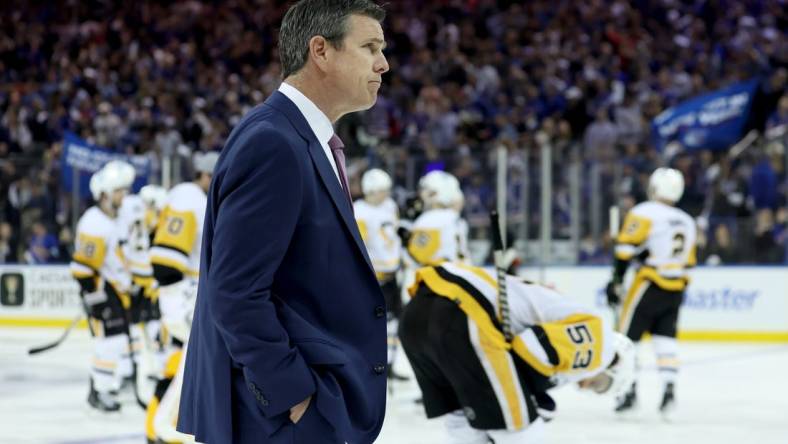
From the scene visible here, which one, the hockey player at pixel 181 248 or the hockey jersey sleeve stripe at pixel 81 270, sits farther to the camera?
the hockey jersey sleeve stripe at pixel 81 270

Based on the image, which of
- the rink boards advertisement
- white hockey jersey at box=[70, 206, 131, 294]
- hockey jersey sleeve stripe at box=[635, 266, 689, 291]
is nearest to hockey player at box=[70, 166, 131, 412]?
white hockey jersey at box=[70, 206, 131, 294]

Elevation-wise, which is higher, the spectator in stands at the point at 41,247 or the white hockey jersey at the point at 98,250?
the white hockey jersey at the point at 98,250

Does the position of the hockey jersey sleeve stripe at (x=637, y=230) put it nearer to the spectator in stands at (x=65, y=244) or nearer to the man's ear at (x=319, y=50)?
the man's ear at (x=319, y=50)

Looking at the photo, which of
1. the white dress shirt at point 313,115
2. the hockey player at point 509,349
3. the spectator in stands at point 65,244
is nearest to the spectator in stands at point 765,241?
the spectator in stands at point 65,244

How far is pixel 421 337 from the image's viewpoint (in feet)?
12.4

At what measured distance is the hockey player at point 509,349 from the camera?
3582 millimetres

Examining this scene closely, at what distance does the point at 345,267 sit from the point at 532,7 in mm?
15207

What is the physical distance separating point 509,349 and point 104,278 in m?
4.70

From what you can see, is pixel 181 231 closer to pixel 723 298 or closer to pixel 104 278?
pixel 104 278

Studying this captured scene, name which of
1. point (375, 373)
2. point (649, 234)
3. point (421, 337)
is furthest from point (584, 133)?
point (375, 373)

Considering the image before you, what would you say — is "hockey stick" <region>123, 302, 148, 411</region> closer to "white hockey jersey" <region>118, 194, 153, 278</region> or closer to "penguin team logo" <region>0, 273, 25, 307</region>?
"white hockey jersey" <region>118, 194, 153, 278</region>

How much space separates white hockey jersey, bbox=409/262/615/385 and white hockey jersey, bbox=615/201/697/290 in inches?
160

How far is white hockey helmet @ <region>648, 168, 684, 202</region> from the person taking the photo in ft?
25.1

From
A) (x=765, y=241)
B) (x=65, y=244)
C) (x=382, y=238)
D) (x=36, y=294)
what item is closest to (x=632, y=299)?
(x=382, y=238)
